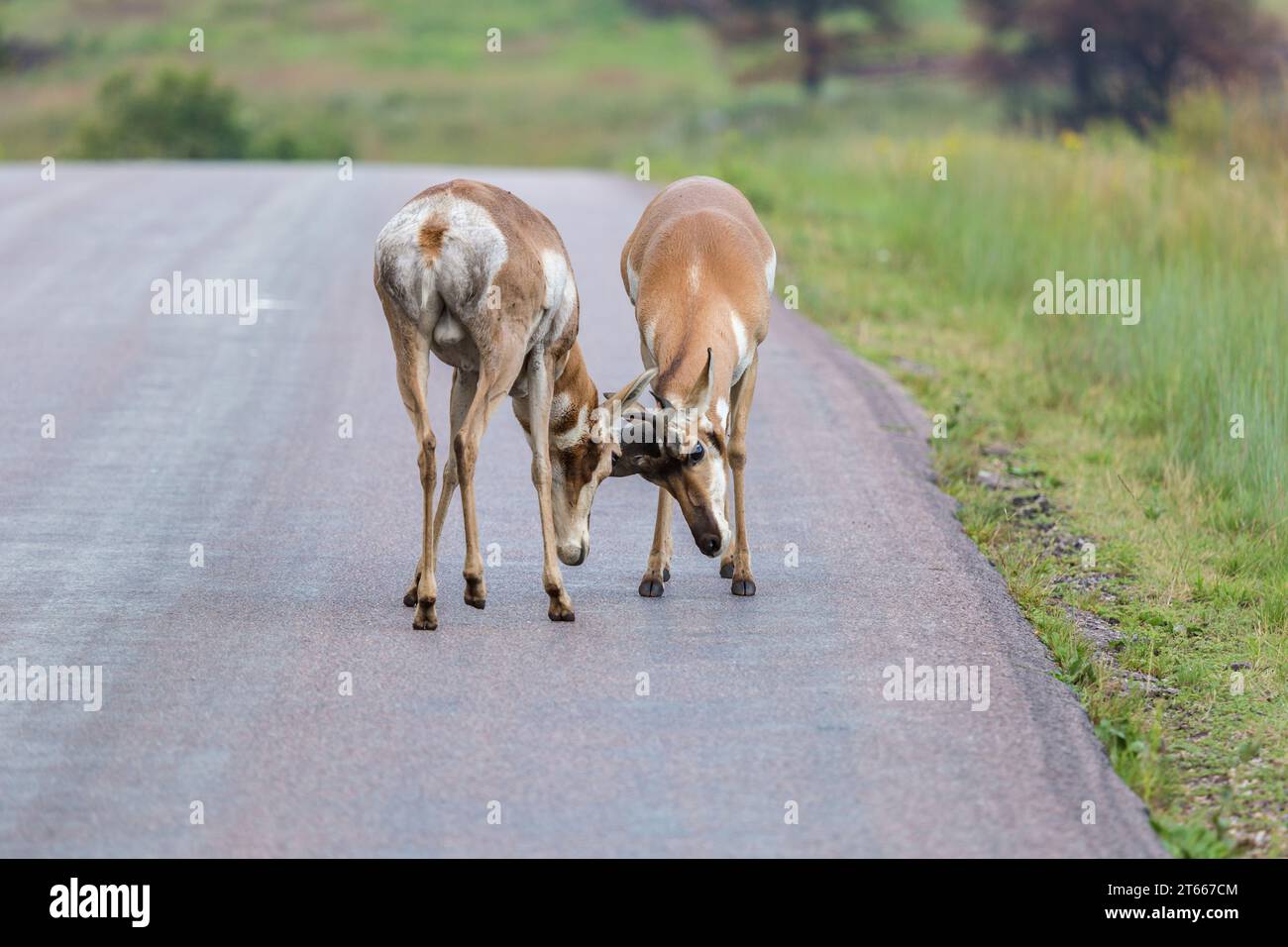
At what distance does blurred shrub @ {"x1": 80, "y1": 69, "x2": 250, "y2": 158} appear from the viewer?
43.6 m

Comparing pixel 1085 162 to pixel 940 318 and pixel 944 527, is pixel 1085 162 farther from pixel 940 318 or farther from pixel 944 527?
pixel 944 527

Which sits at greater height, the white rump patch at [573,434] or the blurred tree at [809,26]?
the blurred tree at [809,26]

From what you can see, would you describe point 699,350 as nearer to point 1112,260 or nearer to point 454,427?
point 454,427

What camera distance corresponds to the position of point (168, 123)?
44406 mm

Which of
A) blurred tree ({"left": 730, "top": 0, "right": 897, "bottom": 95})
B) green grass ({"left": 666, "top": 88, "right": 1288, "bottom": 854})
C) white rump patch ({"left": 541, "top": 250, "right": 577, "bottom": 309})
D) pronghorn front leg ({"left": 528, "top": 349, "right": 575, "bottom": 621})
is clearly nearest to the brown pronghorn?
pronghorn front leg ({"left": 528, "top": 349, "right": 575, "bottom": 621})

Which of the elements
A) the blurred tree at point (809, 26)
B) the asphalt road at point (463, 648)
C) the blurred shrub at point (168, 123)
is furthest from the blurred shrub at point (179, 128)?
the asphalt road at point (463, 648)

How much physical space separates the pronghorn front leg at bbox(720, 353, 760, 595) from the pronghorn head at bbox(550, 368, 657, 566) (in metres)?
0.74

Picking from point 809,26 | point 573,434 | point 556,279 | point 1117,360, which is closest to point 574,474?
point 573,434

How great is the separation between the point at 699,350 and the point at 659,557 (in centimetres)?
97

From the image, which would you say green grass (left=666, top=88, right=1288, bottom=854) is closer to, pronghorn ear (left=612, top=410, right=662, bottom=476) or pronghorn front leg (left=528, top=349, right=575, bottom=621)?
pronghorn ear (left=612, top=410, right=662, bottom=476)

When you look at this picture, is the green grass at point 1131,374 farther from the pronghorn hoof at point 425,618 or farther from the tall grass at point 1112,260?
the pronghorn hoof at point 425,618

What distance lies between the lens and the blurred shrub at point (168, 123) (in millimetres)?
43562
